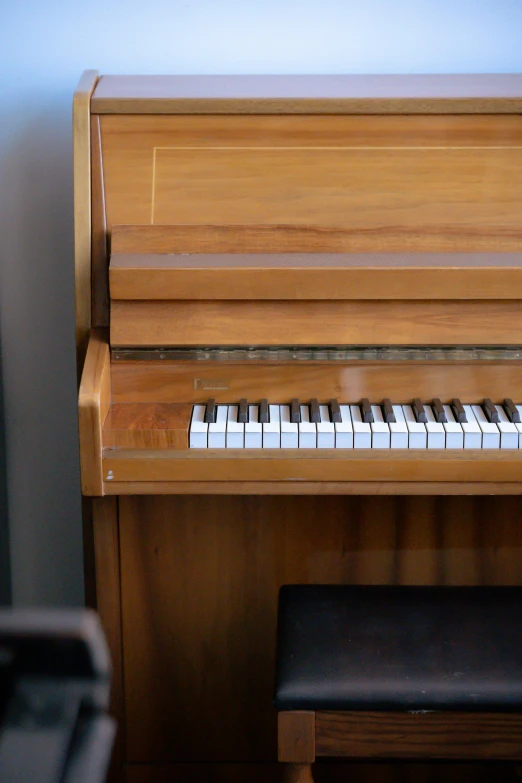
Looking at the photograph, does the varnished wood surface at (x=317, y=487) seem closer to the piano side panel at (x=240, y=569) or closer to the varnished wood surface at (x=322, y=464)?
the varnished wood surface at (x=322, y=464)

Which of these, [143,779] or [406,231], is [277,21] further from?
[143,779]

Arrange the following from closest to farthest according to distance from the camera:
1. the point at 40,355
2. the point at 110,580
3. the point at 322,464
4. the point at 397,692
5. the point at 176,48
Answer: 1. the point at 397,692
2. the point at 322,464
3. the point at 110,580
4. the point at 176,48
5. the point at 40,355

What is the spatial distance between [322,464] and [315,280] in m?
0.29

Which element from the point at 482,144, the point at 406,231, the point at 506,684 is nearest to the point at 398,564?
the point at 506,684

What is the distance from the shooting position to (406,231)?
146 cm

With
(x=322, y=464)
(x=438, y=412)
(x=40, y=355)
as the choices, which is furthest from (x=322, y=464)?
(x=40, y=355)

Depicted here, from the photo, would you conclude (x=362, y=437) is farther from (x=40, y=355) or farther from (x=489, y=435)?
(x=40, y=355)

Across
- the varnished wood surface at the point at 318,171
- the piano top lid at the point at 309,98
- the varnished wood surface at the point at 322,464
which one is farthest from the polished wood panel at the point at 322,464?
the piano top lid at the point at 309,98

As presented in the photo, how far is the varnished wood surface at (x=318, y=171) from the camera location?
4.83 ft

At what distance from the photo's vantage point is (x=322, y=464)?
4.40 ft

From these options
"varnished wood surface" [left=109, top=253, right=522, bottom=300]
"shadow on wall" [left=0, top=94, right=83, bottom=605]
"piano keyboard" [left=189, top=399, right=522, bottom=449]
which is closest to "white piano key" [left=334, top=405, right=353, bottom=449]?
"piano keyboard" [left=189, top=399, right=522, bottom=449]

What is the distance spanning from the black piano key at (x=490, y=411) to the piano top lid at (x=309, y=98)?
0.47 metres

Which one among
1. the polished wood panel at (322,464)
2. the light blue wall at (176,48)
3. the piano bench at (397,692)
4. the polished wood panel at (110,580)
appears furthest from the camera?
the light blue wall at (176,48)

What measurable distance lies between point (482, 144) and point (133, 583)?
3.25ft
